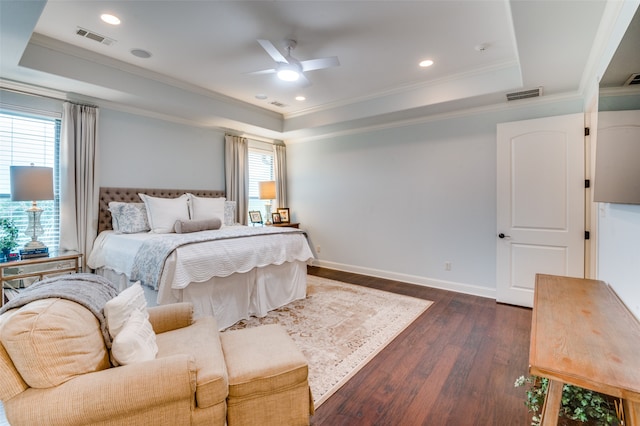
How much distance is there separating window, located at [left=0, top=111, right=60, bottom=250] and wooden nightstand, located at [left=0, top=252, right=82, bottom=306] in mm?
410

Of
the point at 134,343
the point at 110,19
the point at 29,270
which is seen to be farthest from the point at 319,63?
the point at 29,270

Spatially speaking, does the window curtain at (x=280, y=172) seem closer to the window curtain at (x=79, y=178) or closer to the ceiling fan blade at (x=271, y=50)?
Result: the window curtain at (x=79, y=178)

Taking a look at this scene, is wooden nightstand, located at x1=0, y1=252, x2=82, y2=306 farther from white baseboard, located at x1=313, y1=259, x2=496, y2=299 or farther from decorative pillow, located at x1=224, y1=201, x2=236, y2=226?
white baseboard, located at x1=313, y1=259, x2=496, y2=299

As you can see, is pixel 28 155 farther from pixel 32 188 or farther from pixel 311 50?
pixel 311 50

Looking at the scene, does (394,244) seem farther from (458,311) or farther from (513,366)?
(513,366)

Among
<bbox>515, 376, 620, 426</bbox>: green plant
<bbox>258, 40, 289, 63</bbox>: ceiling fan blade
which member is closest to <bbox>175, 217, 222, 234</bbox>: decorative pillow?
<bbox>258, 40, 289, 63</bbox>: ceiling fan blade

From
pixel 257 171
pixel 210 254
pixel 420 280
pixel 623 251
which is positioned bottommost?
pixel 420 280

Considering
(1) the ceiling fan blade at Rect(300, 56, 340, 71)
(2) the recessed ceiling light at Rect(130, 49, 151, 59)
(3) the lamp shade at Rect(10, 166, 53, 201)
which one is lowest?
(3) the lamp shade at Rect(10, 166, 53, 201)

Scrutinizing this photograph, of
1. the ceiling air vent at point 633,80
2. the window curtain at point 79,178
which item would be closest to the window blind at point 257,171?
the window curtain at point 79,178

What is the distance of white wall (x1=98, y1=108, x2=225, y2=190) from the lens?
3.83 meters

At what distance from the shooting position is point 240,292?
3.15 metres

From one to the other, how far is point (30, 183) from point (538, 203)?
17.7 feet

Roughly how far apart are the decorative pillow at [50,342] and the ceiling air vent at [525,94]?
4289 mm

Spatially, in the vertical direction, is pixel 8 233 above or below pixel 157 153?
below
